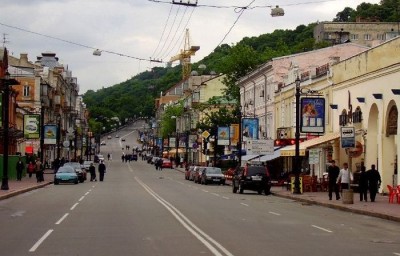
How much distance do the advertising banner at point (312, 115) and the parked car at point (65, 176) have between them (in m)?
22.9

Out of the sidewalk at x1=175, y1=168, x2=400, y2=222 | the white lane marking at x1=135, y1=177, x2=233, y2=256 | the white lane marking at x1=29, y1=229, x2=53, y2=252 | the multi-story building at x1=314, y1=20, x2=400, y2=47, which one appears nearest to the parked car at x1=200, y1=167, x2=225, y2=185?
the sidewalk at x1=175, y1=168, x2=400, y2=222

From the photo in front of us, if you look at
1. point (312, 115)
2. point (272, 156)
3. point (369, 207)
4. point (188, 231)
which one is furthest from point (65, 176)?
point (188, 231)

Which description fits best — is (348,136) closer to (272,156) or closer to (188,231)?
(188,231)

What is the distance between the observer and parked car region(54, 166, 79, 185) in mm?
63156

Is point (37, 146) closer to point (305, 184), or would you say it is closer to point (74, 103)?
point (305, 184)

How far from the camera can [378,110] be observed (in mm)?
46156

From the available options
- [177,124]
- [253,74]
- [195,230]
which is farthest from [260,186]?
[177,124]

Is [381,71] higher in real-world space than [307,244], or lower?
higher

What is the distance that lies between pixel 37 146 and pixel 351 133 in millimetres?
70892

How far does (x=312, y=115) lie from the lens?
47.4 metres

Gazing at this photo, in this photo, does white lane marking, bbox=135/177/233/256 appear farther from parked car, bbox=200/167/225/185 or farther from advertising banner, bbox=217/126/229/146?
advertising banner, bbox=217/126/229/146

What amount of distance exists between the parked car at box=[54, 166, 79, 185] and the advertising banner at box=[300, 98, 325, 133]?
2289cm

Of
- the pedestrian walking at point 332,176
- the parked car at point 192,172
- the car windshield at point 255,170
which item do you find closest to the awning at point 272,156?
the parked car at point 192,172

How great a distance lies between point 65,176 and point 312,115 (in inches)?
944
